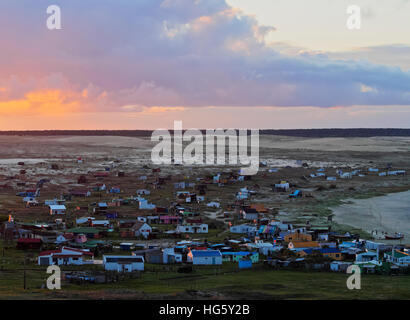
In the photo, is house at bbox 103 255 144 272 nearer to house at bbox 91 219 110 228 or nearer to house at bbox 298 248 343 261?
house at bbox 298 248 343 261

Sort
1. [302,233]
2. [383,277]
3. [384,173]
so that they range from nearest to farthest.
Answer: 1. [383,277]
2. [302,233]
3. [384,173]

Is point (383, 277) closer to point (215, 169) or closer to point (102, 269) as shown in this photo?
point (102, 269)

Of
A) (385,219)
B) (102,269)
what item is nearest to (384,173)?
(385,219)

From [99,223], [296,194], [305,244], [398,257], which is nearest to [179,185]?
[296,194]

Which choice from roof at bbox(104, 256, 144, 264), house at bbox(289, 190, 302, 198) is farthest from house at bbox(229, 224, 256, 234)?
house at bbox(289, 190, 302, 198)

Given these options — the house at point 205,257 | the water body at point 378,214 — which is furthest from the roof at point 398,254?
the house at point 205,257

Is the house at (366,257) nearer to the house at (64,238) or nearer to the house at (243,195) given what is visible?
the house at (64,238)
